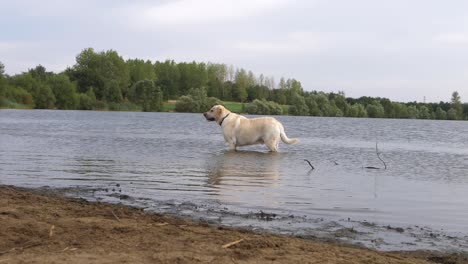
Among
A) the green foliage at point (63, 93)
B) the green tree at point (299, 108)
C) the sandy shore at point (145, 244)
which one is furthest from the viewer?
the green foliage at point (63, 93)

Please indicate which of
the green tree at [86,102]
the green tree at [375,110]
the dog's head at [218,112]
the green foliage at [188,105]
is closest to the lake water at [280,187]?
the dog's head at [218,112]

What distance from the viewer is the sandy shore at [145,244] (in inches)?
212

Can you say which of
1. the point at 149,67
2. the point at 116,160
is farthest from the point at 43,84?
the point at 116,160

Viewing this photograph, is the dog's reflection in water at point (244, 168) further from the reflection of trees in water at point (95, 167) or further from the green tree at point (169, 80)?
the green tree at point (169, 80)

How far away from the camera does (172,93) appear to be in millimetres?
111688

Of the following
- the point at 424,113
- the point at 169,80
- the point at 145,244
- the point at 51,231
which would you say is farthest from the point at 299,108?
the point at 145,244

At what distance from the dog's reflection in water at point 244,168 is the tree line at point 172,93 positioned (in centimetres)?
6174

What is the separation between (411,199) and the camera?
10.4 m

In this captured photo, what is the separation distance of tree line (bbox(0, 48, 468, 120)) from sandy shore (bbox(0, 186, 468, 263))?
73.1 meters

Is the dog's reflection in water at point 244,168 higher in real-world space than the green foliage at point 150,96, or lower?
lower

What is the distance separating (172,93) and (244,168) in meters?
98.2

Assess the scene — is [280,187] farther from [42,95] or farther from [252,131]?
[42,95]

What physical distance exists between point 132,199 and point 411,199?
4665 mm

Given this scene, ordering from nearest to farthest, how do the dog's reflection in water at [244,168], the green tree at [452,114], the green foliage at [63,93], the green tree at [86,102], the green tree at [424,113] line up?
the dog's reflection in water at [244,168]
the green foliage at [63,93]
the green tree at [86,102]
the green tree at [424,113]
the green tree at [452,114]
